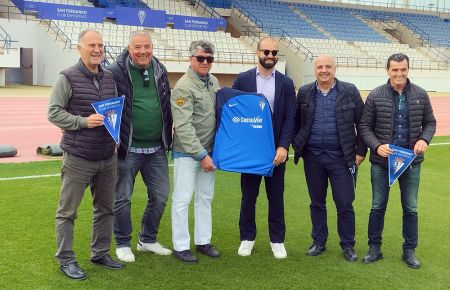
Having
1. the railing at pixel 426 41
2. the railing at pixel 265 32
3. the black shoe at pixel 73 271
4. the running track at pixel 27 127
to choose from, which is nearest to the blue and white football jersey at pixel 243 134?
the black shoe at pixel 73 271

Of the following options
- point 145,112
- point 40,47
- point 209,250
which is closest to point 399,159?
point 209,250

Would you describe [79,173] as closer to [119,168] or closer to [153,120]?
[119,168]

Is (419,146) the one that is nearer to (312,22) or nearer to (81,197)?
(81,197)

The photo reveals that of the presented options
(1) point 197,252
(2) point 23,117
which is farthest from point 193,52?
(2) point 23,117

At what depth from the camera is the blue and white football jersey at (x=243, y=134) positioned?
15.7 ft

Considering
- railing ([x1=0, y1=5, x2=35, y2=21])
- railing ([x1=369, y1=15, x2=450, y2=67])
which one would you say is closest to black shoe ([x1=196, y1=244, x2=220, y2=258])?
railing ([x1=0, y1=5, x2=35, y2=21])

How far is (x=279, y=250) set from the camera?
516cm

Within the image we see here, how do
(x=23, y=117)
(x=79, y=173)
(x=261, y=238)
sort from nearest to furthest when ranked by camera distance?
(x=79, y=173), (x=261, y=238), (x=23, y=117)

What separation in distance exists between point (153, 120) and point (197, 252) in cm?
139

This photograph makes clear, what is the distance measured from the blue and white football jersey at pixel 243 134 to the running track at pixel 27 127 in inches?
239

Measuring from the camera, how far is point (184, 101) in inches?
182

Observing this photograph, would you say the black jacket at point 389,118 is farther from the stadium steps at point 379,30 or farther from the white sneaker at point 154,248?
the stadium steps at point 379,30

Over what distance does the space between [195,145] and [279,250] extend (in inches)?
52.9

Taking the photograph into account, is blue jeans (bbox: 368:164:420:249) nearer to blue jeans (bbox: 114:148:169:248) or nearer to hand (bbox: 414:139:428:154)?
hand (bbox: 414:139:428:154)
